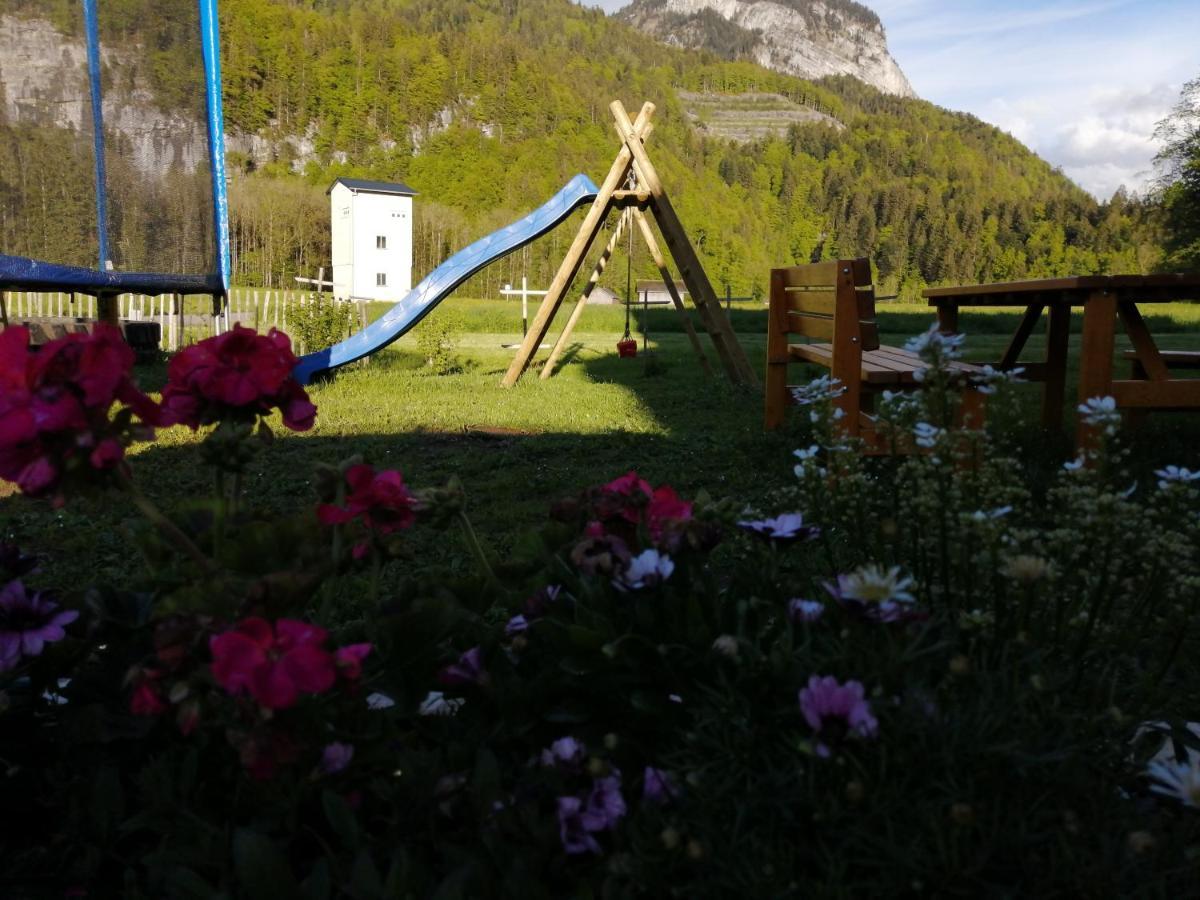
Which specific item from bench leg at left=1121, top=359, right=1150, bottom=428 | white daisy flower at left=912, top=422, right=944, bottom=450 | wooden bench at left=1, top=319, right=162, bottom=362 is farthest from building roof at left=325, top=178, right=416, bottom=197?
white daisy flower at left=912, top=422, right=944, bottom=450

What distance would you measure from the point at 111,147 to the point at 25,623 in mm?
6398

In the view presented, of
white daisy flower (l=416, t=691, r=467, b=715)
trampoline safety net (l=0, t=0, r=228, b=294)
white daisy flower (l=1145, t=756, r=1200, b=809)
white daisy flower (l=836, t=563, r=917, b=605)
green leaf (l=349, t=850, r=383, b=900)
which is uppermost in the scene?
trampoline safety net (l=0, t=0, r=228, b=294)

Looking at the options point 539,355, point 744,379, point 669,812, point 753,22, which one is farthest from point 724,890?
point 753,22

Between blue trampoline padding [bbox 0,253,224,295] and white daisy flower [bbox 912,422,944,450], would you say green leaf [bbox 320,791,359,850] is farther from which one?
blue trampoline padding [bbox 0,253,224,295]

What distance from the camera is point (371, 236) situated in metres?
38.6

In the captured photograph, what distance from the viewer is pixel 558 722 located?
1080mm

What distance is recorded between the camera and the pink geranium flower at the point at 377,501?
3.64ft

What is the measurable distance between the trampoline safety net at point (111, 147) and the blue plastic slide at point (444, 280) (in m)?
1.30

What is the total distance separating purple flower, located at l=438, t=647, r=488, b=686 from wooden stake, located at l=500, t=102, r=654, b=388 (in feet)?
22.0

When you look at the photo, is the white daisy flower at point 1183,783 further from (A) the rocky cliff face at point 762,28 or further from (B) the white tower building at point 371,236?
(A) the rocky cliff face at point 762,28

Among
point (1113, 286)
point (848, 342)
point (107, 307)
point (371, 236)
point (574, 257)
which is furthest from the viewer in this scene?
point (371, 236)

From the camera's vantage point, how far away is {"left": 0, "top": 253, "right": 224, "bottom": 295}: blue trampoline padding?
5.38 m

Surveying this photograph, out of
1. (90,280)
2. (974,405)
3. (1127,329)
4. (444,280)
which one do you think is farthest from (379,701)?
(444,280)

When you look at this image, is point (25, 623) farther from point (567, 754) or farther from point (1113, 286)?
point (1113, 286)
